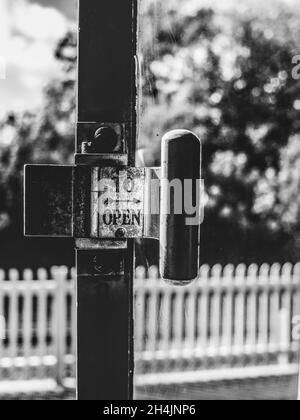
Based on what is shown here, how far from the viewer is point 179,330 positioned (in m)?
5.34

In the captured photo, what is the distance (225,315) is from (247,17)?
551 cm

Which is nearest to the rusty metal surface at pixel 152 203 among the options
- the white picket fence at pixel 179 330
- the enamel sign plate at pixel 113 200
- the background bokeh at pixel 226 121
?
the enamel sign plate at pixel 113 200

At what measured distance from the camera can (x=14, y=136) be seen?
9.87 meters

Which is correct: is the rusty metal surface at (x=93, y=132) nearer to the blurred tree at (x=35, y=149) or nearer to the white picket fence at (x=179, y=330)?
the white picket fence at (x=179, y=330)

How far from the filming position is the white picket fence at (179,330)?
512 cm

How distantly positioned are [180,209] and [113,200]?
164mm

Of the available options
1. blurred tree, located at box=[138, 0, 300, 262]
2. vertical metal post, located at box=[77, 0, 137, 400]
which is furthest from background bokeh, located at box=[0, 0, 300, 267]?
vertical metal post, located at box=[77, 0, 137, 400]

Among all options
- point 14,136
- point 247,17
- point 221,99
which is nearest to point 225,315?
point 221,99

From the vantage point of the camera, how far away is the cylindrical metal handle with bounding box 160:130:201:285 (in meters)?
0.95

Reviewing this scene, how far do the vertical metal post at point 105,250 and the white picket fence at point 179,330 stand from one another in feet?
12.5

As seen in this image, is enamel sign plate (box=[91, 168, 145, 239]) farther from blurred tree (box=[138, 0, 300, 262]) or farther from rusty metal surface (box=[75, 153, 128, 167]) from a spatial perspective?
blurred tree (box=[138, 0, 300, 262])

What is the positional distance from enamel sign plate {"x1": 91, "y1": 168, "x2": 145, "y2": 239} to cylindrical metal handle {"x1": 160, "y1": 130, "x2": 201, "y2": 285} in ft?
0.35

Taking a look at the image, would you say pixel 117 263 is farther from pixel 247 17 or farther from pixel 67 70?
pixel 67 70

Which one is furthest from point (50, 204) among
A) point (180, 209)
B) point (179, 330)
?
point (179, 330)
